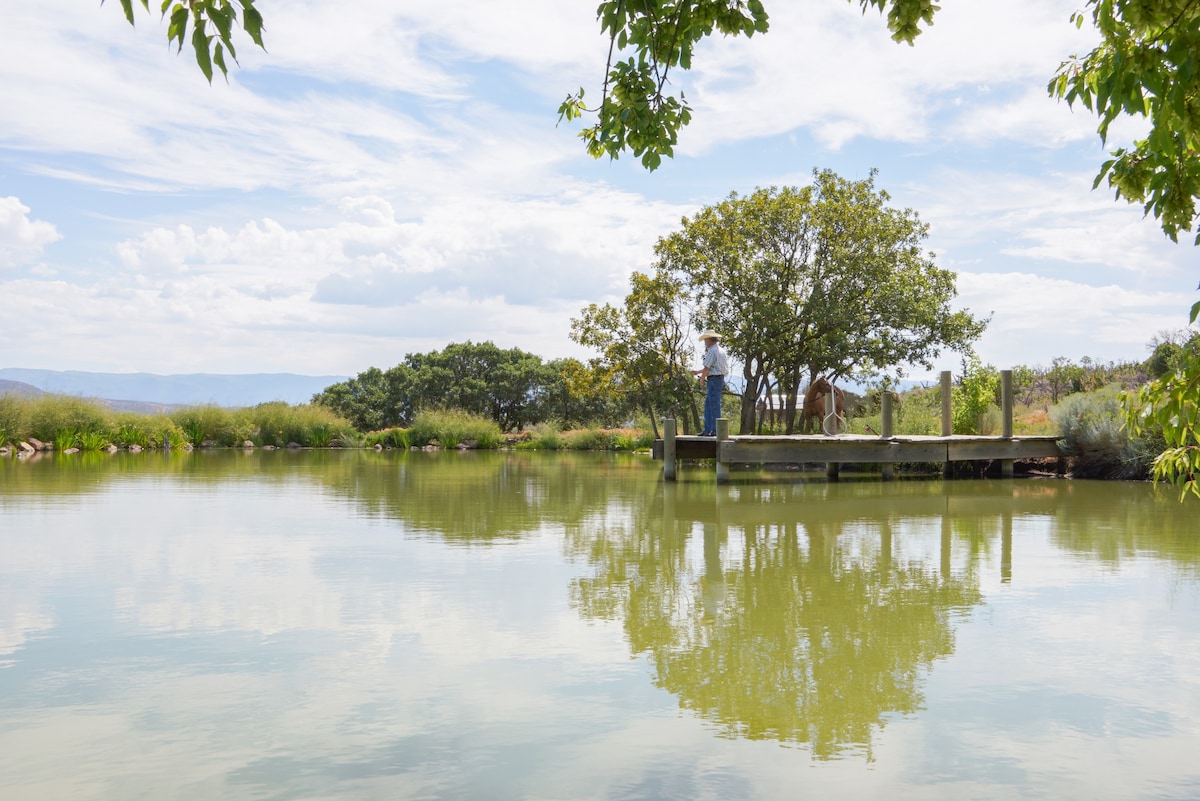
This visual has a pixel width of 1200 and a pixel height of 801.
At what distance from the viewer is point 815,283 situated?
19.7 metres

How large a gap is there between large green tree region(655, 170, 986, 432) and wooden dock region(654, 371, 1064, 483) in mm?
3442

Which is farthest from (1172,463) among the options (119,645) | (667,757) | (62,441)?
(62,441)

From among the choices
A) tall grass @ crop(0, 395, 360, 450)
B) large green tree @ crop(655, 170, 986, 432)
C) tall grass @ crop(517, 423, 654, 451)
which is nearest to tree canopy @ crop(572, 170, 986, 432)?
large green tree @ crop(655, 170, 986, 432)

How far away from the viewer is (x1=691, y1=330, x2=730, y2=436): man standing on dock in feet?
48.1

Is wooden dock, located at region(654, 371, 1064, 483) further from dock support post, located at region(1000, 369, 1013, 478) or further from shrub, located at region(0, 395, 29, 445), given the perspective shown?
shrub, located at region(0, 395, 29, 445)

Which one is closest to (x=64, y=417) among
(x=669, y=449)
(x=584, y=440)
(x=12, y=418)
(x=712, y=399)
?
(x=12, y=418)

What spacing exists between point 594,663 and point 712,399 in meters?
11.4

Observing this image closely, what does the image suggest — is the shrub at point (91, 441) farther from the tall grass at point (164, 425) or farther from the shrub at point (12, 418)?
the shrub at point (12, 418)

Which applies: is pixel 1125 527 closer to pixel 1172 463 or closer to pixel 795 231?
pixel 1172 463

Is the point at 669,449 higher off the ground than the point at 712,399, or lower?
lower

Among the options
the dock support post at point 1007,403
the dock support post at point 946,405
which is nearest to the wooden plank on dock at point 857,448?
the dock support post at point 1007,403

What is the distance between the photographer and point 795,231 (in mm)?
19922

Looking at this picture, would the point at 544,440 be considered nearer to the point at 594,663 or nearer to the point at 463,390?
the point at 463,390

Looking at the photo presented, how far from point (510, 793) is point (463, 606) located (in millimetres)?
2438
